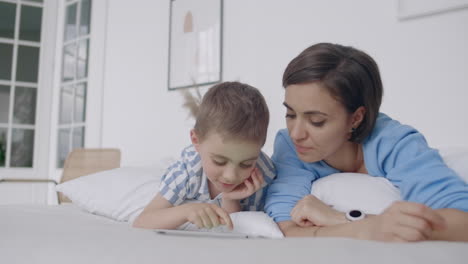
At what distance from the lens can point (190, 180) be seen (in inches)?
42.9

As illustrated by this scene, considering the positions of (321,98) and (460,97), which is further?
(460,97)

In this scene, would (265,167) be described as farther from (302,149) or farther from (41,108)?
(41,108)

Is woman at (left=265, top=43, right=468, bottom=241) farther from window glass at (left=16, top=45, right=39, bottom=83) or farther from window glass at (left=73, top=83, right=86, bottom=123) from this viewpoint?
window glass at (left=16, top=45, right=39, bottom=83)

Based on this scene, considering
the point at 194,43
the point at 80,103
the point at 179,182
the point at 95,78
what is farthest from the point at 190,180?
the point at 80,103

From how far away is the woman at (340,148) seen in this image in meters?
0.80

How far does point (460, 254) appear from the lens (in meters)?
0.53

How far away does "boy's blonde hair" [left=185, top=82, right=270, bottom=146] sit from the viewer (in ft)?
3.09

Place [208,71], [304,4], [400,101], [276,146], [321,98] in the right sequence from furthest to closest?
[208,71] → [304,4] → [400,101] → [276,146] → [321,98]

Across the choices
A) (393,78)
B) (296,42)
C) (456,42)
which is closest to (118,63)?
(296,42)

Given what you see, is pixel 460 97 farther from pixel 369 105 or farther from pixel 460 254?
pixel 460 254

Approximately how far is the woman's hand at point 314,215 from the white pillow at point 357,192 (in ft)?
0.26

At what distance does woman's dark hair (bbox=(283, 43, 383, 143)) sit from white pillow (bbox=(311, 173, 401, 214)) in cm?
14

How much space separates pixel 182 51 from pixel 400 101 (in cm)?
158

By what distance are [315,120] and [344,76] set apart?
129 millimetres
